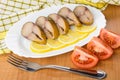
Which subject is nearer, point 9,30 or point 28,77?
point 28,77

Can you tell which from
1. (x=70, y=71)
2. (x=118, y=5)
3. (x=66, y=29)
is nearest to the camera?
(x=70, y=71)

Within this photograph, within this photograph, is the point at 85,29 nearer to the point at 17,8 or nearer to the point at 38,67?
the point at 38,67

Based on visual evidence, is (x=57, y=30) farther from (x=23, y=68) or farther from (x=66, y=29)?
(x=23, y=68)

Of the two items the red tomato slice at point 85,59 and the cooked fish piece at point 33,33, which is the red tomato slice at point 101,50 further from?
the cooked fish piece at point 33,33

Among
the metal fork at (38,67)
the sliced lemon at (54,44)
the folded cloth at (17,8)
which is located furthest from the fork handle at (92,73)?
the folded cloth at (17,8)

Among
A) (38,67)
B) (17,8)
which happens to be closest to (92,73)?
(38,67)

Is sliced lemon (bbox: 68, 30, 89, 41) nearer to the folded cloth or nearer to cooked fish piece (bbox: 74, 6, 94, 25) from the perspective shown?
cooked fish piece (bbox: 74, 6, 94, 25)

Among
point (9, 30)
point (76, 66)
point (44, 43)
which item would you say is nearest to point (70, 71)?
point (76, 66)
